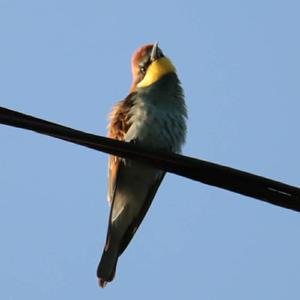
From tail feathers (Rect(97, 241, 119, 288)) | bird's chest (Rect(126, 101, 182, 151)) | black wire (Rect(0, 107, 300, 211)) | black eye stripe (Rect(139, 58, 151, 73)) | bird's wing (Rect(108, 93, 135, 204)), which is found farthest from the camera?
black eye stripe (Rect(139, 58, 151, 73))

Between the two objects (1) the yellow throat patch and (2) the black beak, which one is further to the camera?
(2) the black beak

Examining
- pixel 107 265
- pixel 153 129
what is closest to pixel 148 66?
pixel 153 129

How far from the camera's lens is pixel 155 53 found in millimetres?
4832

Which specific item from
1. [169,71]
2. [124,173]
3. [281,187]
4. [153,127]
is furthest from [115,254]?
[281,187]

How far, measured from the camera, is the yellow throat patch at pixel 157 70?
15.0ft

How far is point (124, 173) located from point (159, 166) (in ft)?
6.23

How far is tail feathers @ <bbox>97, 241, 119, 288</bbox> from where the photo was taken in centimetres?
457

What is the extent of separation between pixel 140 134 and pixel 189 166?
69.7 inches

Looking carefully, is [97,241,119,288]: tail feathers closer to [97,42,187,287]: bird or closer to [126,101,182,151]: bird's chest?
[97,42,187,287]: bird

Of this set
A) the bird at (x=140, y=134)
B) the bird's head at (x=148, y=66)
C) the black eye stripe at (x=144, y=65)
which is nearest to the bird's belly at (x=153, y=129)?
the bird at (x=140, y=134)

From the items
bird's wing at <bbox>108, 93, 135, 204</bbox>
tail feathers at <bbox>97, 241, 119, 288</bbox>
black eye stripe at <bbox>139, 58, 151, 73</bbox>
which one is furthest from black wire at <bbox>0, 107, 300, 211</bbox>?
black eye stripe at <bbox>139, 58, 151, 73</bbox>

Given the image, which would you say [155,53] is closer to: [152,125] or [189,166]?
[152,125]

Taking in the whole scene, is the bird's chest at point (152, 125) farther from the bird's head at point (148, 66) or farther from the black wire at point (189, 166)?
the black wire at point (189, 166)

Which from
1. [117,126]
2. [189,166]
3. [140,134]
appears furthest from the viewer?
[117,126]
